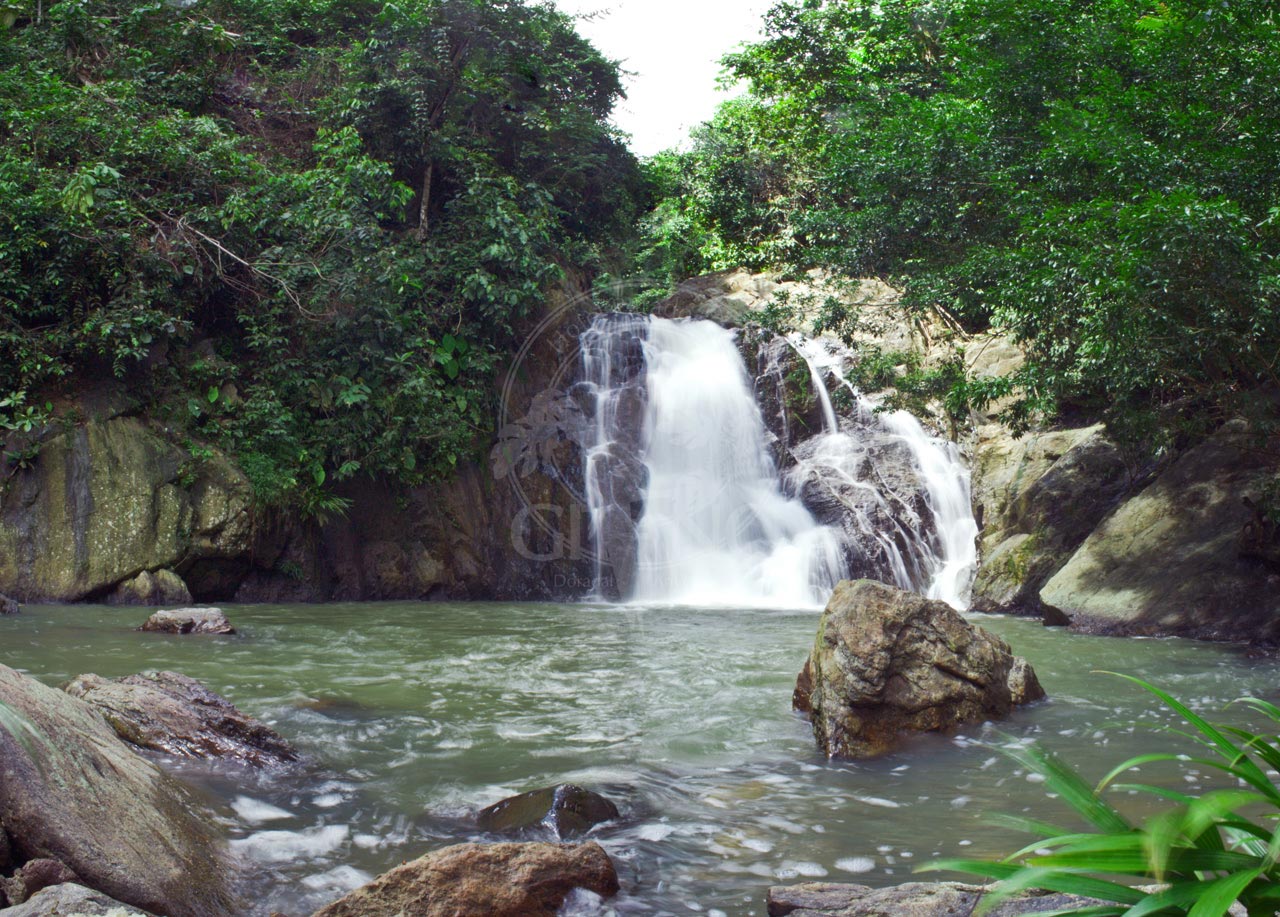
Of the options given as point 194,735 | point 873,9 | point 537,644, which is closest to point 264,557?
point 537,644

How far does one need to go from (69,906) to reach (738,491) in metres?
14.4

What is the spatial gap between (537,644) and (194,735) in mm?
5048

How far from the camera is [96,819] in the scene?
2.95m

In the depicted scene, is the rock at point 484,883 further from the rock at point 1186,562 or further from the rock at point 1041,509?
the rock at point 1041,509

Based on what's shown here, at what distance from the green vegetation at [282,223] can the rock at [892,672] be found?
951 cm

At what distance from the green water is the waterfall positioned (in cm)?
451

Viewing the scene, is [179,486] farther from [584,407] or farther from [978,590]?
[978,590]

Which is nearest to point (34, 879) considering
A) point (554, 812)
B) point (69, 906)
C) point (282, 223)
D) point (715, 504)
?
point (69, 906)

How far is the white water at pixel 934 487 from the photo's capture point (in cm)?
1441

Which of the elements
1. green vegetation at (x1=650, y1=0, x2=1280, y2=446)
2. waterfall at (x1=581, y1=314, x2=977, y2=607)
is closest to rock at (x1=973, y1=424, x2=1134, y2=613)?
green vegetation at (x1=650, y1=0, x2=1280, y2=446)

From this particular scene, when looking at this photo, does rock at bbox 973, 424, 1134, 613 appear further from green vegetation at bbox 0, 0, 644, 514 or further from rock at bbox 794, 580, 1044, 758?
green vegetation at bbox 0, 0, 644, 514

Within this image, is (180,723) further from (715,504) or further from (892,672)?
(715,504)

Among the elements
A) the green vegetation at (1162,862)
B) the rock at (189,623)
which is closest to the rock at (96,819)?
the green vegetation at (1162,862)

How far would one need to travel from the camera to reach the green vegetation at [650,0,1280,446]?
8555 millimetres
